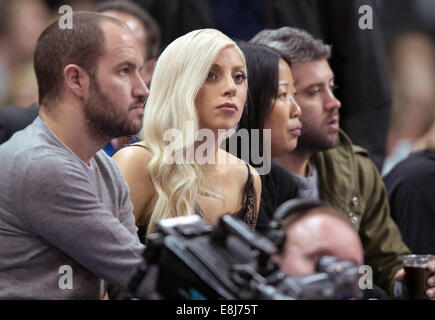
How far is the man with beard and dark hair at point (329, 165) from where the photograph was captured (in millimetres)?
2328

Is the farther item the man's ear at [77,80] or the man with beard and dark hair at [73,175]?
the man's ear at [77,80]

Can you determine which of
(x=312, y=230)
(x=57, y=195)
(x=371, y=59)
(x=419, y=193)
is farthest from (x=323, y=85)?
(x=312, y=230)

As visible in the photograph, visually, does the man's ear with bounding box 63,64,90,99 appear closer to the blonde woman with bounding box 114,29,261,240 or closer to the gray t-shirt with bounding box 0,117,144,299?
the gray t-shirt with bounding box 0,117,144,299

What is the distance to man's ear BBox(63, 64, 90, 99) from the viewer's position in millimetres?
1531

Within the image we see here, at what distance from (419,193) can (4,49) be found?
1.57m

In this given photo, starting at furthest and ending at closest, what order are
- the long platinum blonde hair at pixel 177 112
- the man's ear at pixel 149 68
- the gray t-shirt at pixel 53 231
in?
the man's ear at pixel 149 68 < the long platinum blonde hair at pixel 177 112 < the gray t-shirt at pixel 53 231

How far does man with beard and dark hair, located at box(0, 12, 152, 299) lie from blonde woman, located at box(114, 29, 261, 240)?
5.7 inches

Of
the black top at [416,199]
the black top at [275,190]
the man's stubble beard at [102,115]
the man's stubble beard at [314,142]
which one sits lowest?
the black top at [416,199]

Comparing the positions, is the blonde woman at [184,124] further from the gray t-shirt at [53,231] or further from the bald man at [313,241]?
the bald man at [313,241]

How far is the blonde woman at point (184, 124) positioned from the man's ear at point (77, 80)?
28 centimetres

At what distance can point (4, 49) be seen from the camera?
110 inches

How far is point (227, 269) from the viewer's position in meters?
1.01

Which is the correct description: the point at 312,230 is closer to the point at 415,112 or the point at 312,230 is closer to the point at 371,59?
the point at 371,59

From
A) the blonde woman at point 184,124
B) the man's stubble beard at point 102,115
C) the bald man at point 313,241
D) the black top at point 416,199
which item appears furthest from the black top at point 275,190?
the bald man at point 313,241
